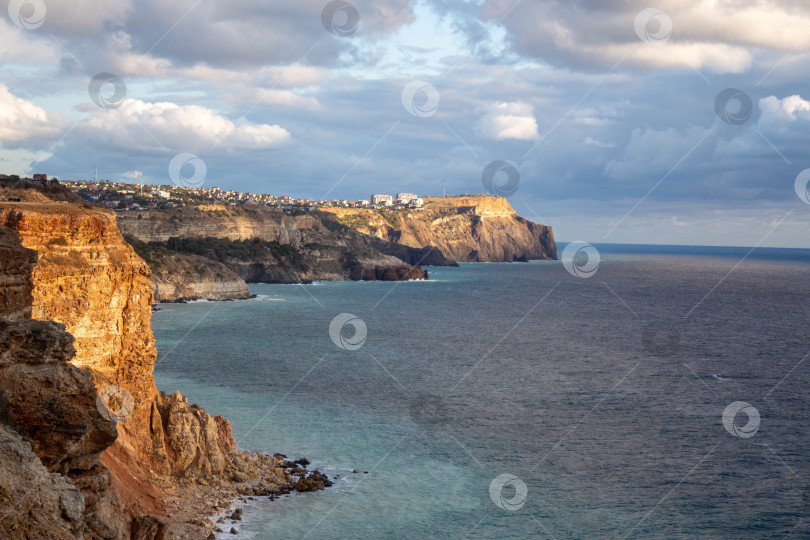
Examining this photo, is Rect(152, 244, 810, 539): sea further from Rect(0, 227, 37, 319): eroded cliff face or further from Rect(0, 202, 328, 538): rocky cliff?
Rect(0, 227, 37, 319): eroded cliff face

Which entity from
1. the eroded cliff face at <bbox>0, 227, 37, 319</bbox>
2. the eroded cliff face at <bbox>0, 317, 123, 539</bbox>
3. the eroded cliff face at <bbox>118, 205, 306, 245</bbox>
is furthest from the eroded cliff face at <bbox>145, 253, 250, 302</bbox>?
the eroded cliff face at <bbox>0, 317, 123, 539</bbox>

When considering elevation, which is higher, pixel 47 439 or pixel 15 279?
pixel 15 279

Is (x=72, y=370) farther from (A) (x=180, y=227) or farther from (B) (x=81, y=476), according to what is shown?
(A) (x=180, y=227)

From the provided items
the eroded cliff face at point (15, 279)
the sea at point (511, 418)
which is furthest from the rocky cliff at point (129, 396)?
the sea at point (511, 418)

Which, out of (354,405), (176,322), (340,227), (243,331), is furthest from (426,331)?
(340,227)

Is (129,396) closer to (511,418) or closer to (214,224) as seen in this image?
(511,418)

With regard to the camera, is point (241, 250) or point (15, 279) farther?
point (241, 250)

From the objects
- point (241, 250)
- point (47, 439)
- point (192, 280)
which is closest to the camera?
point (47, 439)

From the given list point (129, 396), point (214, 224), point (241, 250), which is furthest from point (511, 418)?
point (214, 224)

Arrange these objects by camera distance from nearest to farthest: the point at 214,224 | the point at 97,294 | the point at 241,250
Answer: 1. the point at 97,294
2. the point at 241,250
3. the point at 214,224
